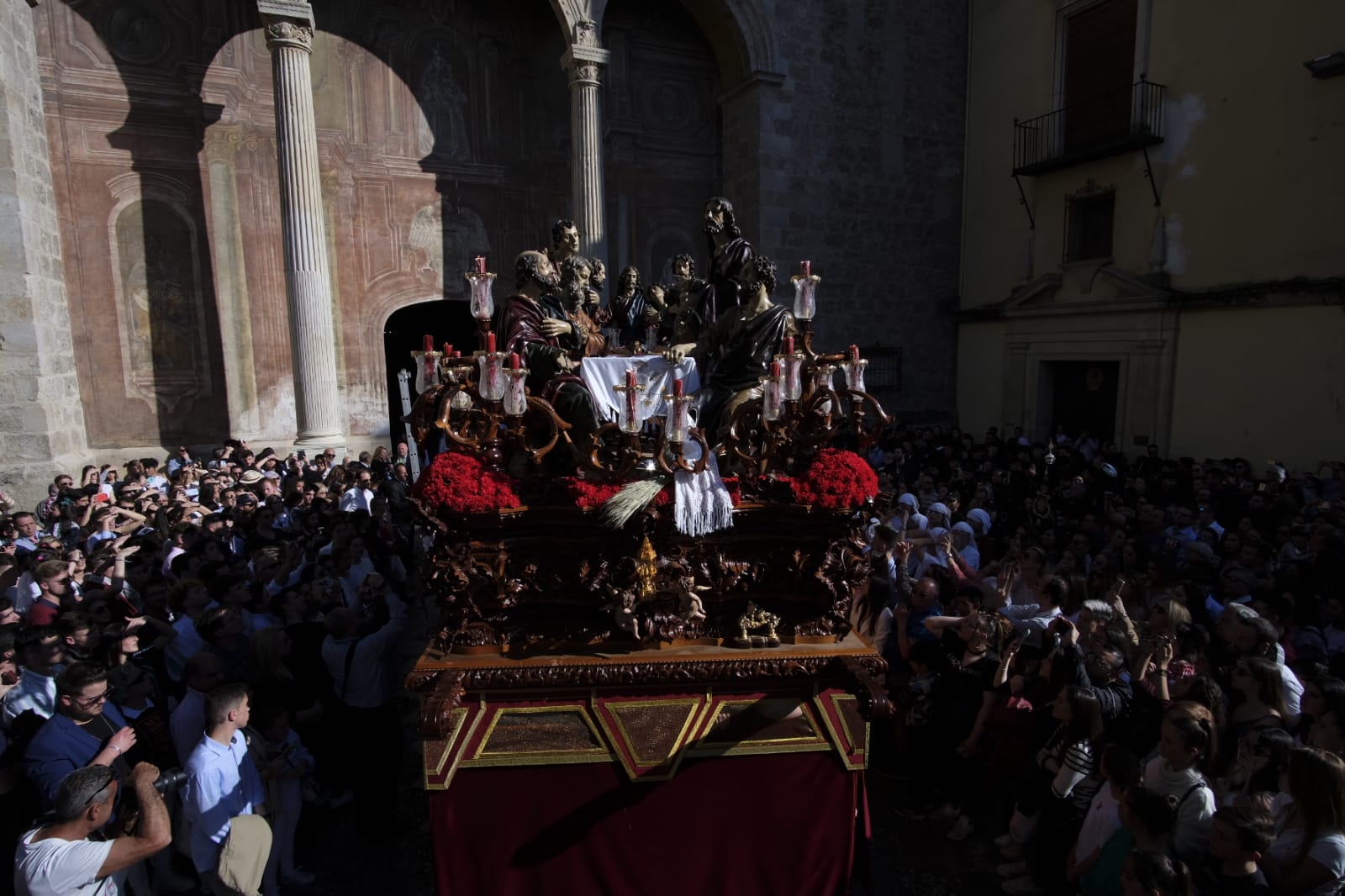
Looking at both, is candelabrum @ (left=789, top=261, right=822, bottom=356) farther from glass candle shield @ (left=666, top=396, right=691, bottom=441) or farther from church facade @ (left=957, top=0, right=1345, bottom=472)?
church facade @ (left=957, top=0, right=1345, bottom=472)

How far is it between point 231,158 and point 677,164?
8.51 metres

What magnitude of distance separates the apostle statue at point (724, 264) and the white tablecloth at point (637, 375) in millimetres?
525

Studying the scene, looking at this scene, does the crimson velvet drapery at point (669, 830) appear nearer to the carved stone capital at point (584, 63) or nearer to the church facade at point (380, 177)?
the church facade at point (380, 177)

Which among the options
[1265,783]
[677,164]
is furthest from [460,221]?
[1265,783]

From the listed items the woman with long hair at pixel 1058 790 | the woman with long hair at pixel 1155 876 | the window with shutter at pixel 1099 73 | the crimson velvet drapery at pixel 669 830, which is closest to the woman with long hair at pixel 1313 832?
the woman with long hair at pixel 1155 876

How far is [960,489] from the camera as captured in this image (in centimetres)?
1095

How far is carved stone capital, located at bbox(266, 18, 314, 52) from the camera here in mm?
11672

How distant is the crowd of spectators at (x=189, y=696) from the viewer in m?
3.36

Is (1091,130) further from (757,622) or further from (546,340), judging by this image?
(757,622)

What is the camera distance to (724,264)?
5.12 m

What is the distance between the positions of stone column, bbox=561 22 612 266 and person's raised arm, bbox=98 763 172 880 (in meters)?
11.5

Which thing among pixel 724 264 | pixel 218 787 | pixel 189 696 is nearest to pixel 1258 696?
pixel 724 264

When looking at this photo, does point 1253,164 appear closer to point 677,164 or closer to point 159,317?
point 677,164

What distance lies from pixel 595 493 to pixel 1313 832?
126 inches
